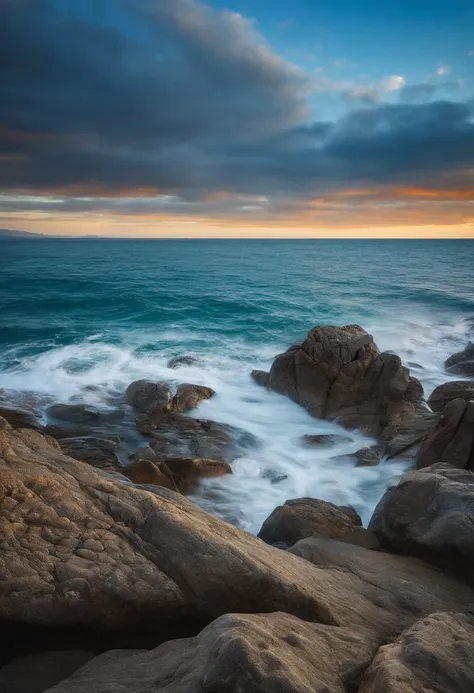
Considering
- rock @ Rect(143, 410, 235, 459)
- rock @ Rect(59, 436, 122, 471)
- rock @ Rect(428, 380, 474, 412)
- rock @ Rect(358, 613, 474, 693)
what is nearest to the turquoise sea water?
rock @ Rect(143, 410, 235, 459)

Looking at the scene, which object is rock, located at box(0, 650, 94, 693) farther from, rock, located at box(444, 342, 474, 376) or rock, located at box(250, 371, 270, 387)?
rock, located at box(444, 342, 474, 376)

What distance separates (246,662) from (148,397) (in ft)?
41.5

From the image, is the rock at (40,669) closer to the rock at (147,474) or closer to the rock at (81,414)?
the rock at (147,474)

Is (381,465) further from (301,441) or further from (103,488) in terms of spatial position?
(103,488)

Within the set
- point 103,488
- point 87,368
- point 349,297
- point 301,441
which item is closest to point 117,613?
point 103,488

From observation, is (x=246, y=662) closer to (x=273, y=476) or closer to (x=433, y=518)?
(x=433, y=518)

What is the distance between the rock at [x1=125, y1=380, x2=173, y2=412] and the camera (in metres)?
14.8

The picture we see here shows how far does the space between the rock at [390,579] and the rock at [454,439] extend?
358 cm

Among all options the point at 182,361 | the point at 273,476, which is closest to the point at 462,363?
the point at 273,476

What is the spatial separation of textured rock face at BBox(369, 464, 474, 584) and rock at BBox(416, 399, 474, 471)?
1.90 m

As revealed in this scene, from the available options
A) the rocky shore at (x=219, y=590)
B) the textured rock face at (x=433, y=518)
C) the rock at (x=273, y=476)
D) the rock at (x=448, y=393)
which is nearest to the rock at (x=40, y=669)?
the rocky shore at (x=219, y=590)

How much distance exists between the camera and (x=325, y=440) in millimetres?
13766

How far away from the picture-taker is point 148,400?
1509 cm

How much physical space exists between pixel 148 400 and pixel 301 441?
5494mm
